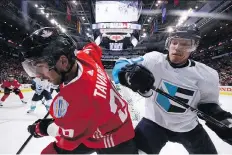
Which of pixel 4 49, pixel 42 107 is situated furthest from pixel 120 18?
pixel 4 49

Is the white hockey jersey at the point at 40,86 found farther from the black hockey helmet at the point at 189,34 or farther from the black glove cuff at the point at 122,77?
the black hockey helmet at the point at 189,34

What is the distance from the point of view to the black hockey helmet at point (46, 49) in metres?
1.24

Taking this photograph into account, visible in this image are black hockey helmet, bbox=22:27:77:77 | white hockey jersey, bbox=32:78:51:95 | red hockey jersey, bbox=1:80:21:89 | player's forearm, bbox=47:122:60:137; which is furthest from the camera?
red hockey jersey, bbox=1:80:21:89

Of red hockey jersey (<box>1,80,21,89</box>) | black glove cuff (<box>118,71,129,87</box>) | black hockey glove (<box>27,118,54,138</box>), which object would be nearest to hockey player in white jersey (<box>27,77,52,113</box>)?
red hockey jersey (<box>1,80,21,89</box>)

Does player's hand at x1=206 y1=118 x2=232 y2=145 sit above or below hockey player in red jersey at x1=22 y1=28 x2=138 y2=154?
below

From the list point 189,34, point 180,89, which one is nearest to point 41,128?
point 180,89

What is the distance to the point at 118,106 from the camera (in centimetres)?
135

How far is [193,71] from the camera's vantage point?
180 cm

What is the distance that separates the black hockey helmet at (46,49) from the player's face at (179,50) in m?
0.87

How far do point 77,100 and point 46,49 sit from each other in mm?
366

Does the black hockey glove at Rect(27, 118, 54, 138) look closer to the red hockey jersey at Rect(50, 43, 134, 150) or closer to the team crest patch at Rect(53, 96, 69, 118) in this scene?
the red hockey jersey at Rect(50, 43, 134, 150)

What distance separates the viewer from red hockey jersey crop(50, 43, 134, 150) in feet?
3.72

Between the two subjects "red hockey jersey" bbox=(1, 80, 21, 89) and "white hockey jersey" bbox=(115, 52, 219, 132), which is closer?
"white hockey jersey" bbox=(115, 52, 219, 132)

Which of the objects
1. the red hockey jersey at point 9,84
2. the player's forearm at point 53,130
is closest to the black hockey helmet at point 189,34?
the player's forearm at point 53,130
